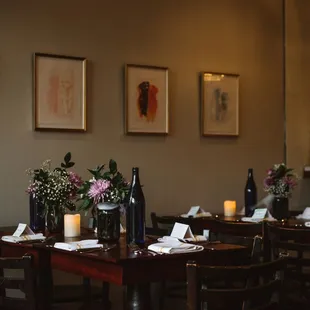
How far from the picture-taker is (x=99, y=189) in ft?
10.3

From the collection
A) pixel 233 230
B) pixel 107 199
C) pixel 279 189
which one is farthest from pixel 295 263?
pixel 279 189

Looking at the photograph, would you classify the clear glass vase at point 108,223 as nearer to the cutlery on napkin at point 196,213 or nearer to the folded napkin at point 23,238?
the folded napkin at point 23,238

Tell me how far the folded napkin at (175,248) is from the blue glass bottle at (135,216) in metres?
0.23

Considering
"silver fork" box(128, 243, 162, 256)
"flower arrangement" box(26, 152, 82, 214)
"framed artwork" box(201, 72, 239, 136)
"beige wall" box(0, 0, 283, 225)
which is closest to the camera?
"silver fork" box(128, 243, 162, 256)

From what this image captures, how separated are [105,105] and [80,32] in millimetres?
601

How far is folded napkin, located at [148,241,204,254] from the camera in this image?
2.62 meters

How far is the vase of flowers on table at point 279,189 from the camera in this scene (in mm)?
4594

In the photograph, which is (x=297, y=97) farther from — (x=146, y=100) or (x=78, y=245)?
(x=78, y=245)

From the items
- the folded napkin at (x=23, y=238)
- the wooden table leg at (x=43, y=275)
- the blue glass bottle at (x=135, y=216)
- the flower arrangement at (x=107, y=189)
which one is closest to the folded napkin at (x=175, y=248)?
the blue glass bottle at (x=135, y=216)

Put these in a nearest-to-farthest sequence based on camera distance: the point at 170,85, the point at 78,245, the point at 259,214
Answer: the point at 78,245 < the point at 259,214 < the point at 170,85

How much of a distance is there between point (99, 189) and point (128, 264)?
2.49ft

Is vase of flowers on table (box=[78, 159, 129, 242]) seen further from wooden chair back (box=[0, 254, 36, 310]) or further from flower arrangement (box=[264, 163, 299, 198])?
flower arrangement (box=[264, 163, 299, 198])

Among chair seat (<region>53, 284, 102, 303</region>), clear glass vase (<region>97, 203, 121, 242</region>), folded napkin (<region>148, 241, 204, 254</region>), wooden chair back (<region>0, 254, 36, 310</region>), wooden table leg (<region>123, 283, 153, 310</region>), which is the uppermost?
clear glass vase (<region>97, 203, 121, 242</region>)

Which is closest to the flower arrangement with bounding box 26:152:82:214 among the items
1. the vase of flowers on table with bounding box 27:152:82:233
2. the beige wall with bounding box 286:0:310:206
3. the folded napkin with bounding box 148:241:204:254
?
the vase of flowers on table with bounding box 27:152:82:233
